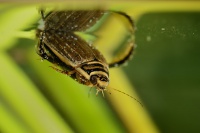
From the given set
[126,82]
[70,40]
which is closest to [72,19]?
[70,40]

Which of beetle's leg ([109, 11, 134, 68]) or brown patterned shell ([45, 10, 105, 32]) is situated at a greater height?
brown patterned shell ([45, 10, 105, 32])

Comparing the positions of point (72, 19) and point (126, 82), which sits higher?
point (72, 19)

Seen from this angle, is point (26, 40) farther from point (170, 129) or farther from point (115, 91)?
point (170, 129)

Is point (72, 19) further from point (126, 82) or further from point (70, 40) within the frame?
point (126, 82)

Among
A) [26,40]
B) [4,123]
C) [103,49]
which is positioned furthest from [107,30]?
[4,123]
